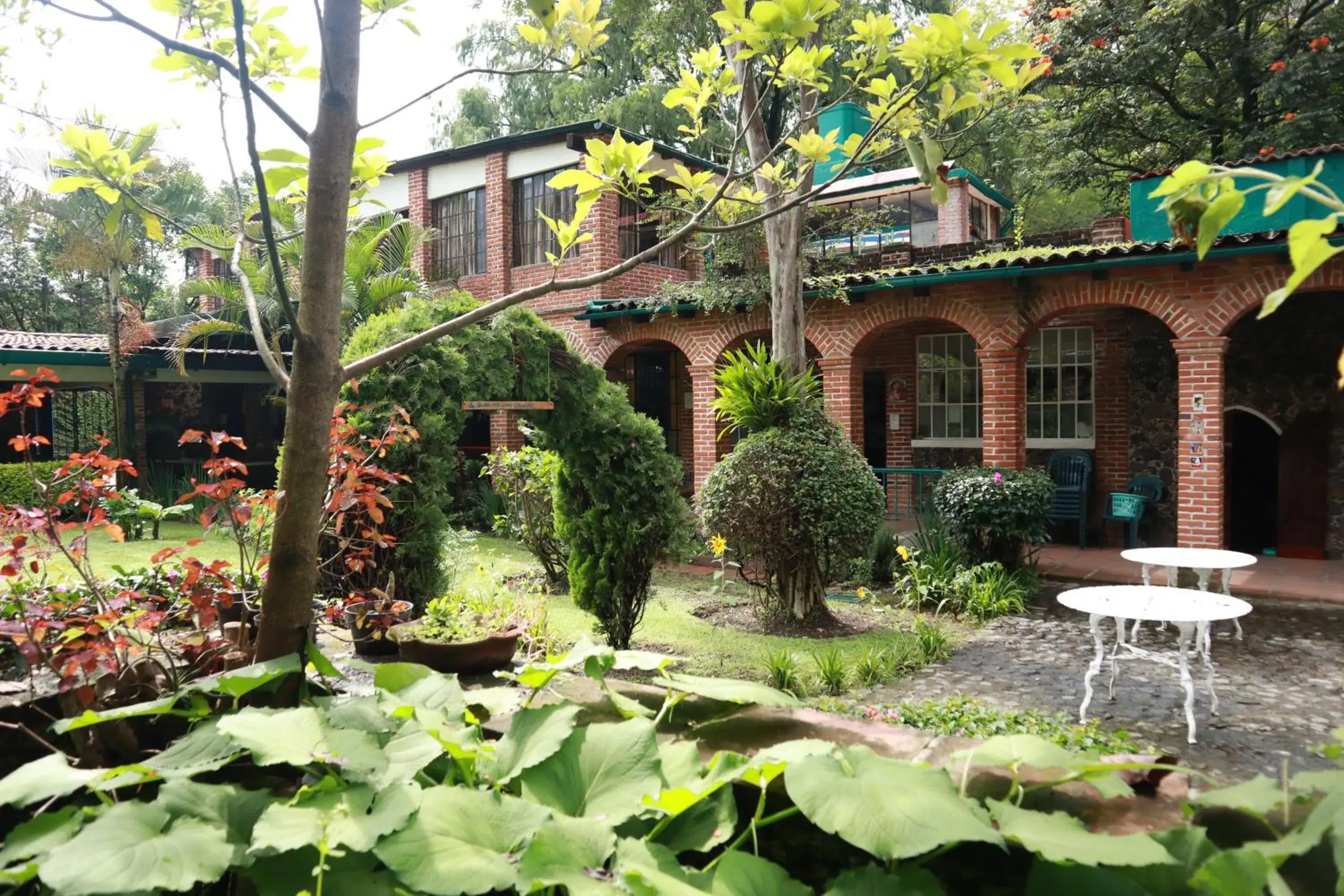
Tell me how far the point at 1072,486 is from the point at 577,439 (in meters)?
7.70

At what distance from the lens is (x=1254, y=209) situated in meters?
9.69

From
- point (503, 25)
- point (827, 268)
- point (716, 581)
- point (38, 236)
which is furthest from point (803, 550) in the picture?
point (38, 236)

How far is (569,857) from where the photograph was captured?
104cm

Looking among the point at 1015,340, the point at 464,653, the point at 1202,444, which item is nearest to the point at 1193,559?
the point at 1202,444

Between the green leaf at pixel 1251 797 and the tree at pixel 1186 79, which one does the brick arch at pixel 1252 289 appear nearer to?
the tree at pixel 1186 79

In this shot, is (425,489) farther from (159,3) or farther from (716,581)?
(716,581)

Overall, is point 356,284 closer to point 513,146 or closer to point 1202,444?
point 513,146

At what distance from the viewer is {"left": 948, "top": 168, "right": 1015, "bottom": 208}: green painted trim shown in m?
13.5

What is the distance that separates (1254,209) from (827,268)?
4.58 m

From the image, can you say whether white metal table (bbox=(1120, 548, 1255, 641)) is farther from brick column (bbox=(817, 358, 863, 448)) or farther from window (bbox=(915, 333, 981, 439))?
window (bbox=(915, 333, 981, 439))

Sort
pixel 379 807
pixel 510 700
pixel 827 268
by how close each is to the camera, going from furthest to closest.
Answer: pixel 827 268
pixel 510 700
pixel 379 807

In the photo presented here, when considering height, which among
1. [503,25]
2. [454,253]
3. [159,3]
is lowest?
[159,3]

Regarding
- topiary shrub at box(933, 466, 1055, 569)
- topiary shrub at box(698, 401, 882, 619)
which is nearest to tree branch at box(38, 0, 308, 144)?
topiary shrub at box(698, 401, 882, 619)

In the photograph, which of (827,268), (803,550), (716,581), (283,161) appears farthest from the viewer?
(827,268)
